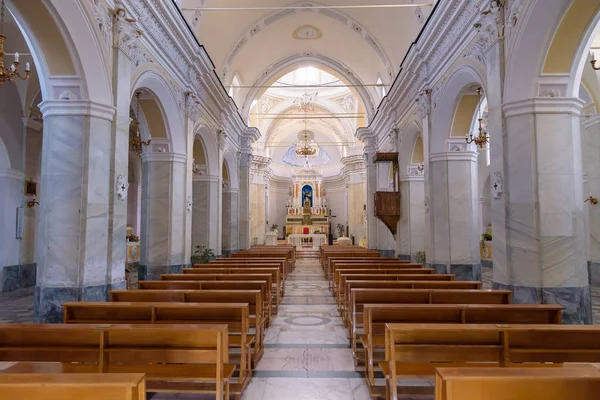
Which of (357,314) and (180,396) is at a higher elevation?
(357,314)

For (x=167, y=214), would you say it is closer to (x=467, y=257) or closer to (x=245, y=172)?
(x=467, y=257)

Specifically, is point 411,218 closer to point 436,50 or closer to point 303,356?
point 436,50

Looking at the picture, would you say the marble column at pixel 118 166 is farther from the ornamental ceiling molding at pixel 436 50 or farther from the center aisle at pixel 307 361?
the ornamental ceiling molding at pixel 436 50

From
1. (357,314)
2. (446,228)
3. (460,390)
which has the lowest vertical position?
(357,314)

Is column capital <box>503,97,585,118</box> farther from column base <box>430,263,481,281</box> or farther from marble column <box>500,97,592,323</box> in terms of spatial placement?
column base <box>430,263,481,281</box>

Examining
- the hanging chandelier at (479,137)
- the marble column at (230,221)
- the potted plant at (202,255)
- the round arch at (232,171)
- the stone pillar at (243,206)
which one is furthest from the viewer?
the stone pillar at (243,206)

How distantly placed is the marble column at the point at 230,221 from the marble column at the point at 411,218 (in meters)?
6.79

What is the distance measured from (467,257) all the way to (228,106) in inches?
356

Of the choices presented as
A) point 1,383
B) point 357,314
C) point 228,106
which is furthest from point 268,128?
point 1,383

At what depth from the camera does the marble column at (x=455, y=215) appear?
30.8 feet

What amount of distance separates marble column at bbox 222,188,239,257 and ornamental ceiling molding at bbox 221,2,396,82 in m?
5.05

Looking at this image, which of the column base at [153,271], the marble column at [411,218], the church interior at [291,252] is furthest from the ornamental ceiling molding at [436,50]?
the column base at [153,271]

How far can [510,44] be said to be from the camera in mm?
5918

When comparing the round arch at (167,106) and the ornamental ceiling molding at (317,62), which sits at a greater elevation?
the ornamental ceiling molding at (317,62)
